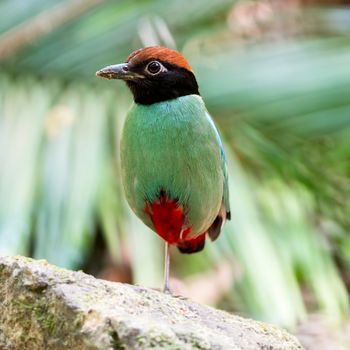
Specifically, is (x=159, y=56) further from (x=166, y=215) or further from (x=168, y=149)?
(x=166, y=215)

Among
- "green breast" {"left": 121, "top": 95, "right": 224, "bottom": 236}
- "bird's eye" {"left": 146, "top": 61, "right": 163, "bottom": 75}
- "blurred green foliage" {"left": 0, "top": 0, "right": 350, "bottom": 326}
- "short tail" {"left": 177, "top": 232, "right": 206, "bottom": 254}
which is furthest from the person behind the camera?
"blurred green foliage" {"left": 0, "top": 0, "right": 350, "bottom": 326}

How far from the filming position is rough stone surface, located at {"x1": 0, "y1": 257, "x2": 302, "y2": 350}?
2.39 metres

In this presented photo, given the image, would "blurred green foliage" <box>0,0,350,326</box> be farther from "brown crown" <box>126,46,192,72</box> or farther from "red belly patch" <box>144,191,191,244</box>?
"brown crown" <box>126,46,192,72</box>

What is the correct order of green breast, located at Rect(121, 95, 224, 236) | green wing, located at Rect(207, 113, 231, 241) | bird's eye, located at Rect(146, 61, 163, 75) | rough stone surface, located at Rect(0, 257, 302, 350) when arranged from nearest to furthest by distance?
rough stone surface, located at Rect(0, 257, 302, 350) → green breast, located at Rect(121, 95, 224, 236) → bird's eye, located at Rect(146, 61, 163, 75) → green wing, located at Rect(207, 113, 231, 241)

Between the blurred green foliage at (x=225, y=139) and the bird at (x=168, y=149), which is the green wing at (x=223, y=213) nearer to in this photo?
the bird at (x=168, y=149)

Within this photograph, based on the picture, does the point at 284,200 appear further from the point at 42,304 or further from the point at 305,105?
the point at 42,304

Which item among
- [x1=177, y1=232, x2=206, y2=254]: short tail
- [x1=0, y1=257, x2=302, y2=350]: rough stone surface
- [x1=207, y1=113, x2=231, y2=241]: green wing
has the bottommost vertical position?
[x1=0, y1=257, x2=302, y2=350]: rough stone surface

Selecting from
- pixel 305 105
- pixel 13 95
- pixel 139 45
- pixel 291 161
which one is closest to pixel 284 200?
pixel 291 161

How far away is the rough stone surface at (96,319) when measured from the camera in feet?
7.83

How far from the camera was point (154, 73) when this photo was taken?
12.0 ft

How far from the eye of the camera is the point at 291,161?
5148 millimetres

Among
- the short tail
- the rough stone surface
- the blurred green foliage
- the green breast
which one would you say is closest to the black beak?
the green breast

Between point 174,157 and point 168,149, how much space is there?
4 cm

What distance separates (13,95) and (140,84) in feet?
6.34
